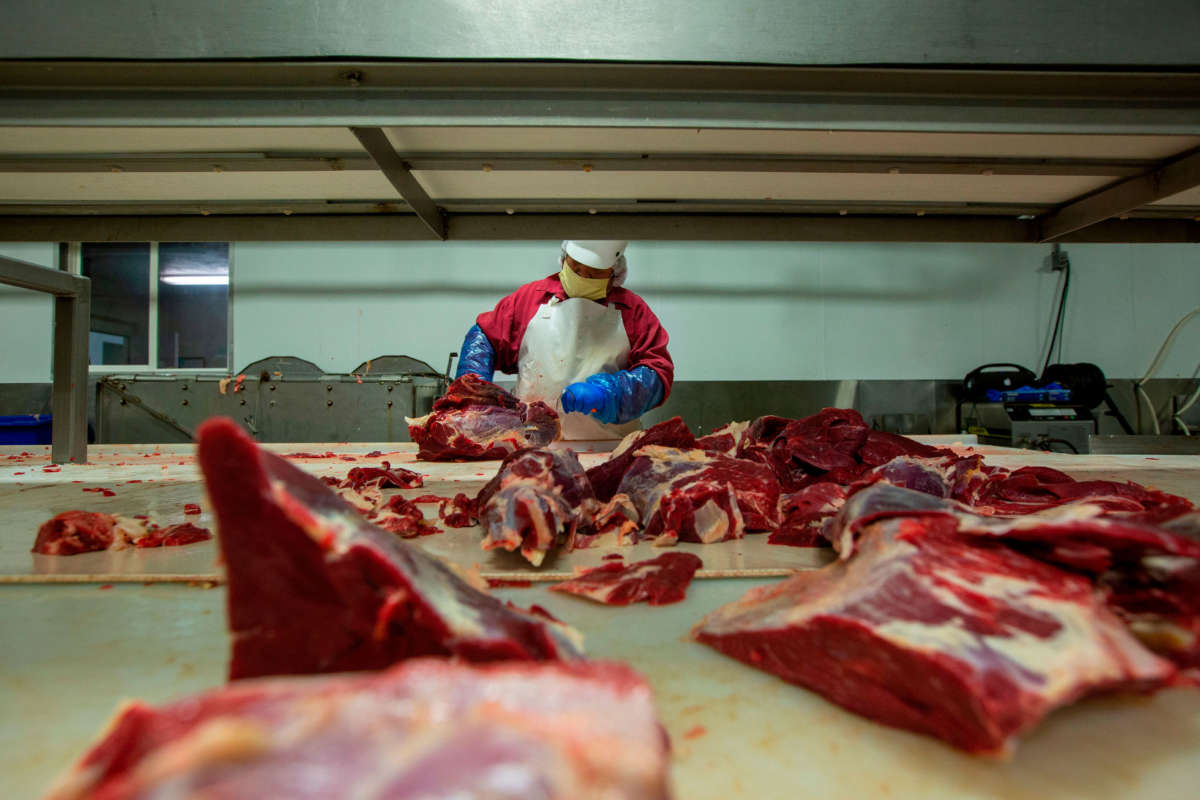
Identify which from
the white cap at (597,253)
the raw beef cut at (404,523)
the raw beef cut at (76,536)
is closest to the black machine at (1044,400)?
the white cap at (597,253)

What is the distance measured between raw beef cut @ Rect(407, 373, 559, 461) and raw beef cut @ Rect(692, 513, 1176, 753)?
2.33 metres

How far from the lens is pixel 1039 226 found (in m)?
2.48

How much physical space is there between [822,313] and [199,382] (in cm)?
658

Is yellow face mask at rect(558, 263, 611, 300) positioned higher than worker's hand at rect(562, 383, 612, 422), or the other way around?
yellow face mask at rect(558, 263, 611, 300)

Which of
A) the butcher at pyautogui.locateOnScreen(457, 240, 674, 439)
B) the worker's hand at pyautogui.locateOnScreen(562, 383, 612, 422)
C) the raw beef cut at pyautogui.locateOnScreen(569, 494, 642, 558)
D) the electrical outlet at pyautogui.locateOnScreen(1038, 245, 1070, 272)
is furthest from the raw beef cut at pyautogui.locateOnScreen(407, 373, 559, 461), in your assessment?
the electrical outlet at pyautogui.locateOnScreen(1038, 245, 1070, 272)

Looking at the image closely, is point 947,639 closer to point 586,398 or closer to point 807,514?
point 807,514

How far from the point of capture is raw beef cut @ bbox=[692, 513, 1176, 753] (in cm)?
61

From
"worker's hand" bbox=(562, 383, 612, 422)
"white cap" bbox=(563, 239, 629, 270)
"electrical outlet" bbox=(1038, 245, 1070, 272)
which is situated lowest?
"worker's hand" bbox=(562, 383, 612, 422)

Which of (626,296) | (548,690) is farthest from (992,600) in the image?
(626,296)

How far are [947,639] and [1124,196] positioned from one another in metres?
2.30

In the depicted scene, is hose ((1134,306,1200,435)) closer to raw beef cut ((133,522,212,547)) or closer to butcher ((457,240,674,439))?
butcher ((457,240,674,439))

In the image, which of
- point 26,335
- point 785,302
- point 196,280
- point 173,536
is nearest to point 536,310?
point 173,536

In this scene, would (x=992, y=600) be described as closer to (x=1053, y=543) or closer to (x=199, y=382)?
(x=1053, y=543)

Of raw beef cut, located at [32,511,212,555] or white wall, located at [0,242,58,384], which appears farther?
white wall, located at [0,242,58,384]
